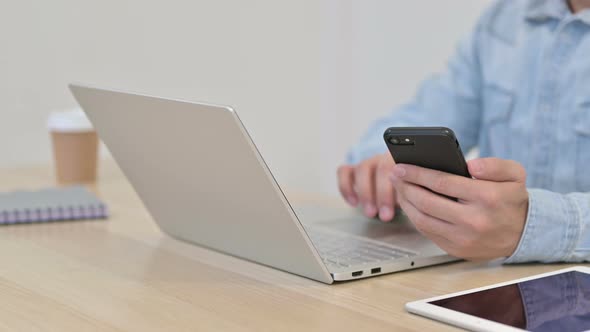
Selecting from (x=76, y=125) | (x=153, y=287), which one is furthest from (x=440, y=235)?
(x=76, y=125)

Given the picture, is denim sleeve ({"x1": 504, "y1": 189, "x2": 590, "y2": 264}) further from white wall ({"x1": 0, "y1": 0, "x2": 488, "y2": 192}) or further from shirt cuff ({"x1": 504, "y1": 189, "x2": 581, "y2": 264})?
white wall ({"x1": 0, "y1": 0, "x2": 488, "y2": 192})

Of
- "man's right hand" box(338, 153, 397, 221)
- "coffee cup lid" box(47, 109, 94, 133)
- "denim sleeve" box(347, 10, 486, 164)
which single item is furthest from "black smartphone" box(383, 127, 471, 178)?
"coffee cup lid" box(47, 109, 94, 133)

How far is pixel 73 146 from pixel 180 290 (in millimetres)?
829

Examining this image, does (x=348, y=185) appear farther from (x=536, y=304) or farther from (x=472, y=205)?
(x=536, y=304)

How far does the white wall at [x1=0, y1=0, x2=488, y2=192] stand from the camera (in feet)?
7.23

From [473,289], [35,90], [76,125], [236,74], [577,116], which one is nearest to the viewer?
[473,289]

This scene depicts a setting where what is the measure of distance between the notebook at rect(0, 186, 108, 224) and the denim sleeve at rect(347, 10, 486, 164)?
54 centimetres

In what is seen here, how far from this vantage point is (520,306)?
0.74m

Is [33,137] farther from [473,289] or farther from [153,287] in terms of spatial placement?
[473,289]

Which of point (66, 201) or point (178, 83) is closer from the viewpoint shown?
point (66, 201)

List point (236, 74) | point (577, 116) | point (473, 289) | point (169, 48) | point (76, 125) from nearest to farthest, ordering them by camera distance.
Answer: point (473, 289) < point (577, 116) < point (76, 125) < point (169, 48) < point (236, 74)

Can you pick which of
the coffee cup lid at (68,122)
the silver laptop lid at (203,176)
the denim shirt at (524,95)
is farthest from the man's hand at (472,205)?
the coffee cup lid at (68,122)

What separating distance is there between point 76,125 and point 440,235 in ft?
2.97

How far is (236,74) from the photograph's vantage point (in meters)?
2.74
